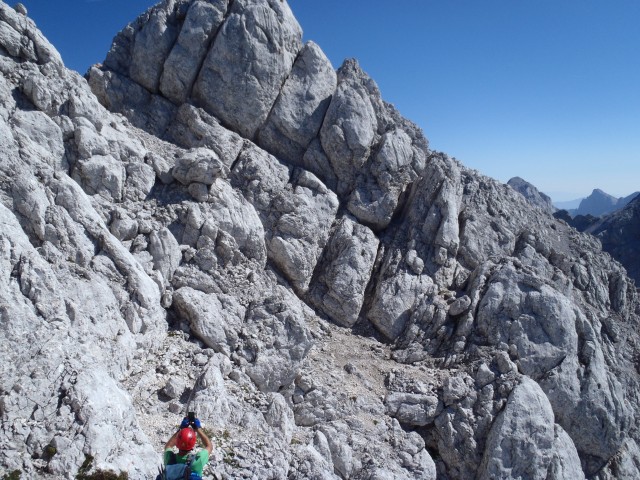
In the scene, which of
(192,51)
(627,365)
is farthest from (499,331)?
(192,51)

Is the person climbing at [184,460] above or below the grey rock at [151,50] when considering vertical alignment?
below

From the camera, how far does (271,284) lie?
97.6 feet

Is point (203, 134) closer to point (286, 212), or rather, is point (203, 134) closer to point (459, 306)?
point (286, 212)

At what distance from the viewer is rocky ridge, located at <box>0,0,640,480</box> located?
17203mm

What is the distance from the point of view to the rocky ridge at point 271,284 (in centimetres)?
1720

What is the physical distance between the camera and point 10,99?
72.7ft

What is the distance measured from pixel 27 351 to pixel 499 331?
1125 inches

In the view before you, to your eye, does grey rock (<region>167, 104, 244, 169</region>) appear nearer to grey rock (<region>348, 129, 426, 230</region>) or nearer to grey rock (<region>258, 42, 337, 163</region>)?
grey rock (<region>258, 42, 337, 163</region>)

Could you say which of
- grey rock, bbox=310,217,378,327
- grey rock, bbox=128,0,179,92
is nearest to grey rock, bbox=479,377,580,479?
grey rock, bbox=310,217,378,327

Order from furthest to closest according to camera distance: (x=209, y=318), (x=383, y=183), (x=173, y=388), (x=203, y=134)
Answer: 1. (x=383, y=183)
2. (x=203, y=134)
3. (x=209, y=318)
4. (x=173, y=388)

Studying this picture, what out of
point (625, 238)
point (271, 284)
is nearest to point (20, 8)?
point (271, 284)

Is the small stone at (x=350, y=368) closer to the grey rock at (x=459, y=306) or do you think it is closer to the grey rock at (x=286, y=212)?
the grey rock at (x=286, y=212)

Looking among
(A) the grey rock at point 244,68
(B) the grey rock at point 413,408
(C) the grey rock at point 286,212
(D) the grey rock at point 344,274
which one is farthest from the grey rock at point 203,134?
(B) the grey rock at point 413,408

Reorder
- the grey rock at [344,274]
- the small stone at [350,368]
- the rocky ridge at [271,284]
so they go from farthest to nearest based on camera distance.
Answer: the grey rock at [344,274] → the small stone at [350,368] → the rocky ridge at [271,284]
